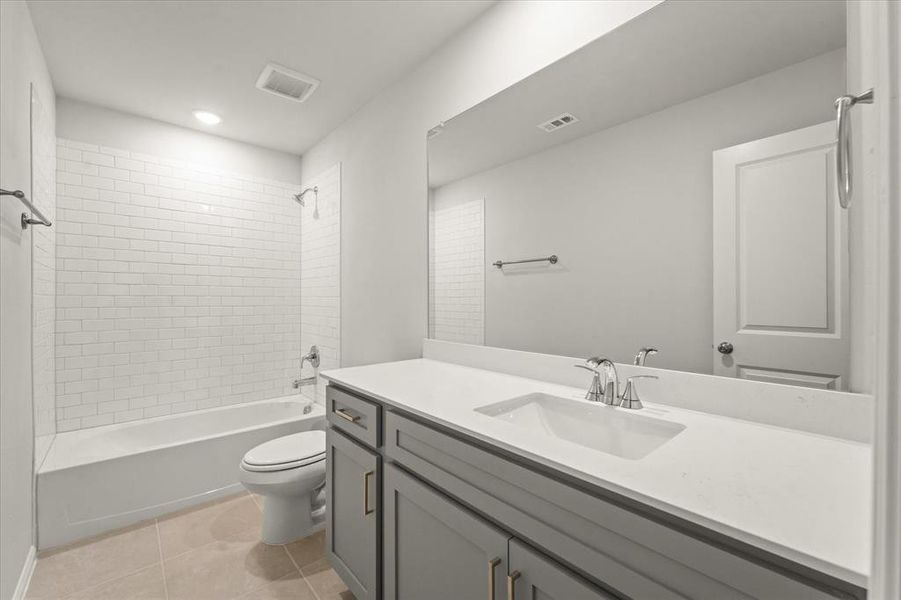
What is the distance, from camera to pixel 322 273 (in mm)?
3291

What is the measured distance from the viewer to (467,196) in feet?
6.35

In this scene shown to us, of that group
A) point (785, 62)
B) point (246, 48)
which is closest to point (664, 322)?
point (785, 62)

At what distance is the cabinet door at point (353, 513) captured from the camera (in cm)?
140

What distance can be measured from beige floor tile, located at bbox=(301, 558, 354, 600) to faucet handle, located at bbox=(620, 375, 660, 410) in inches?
56.8

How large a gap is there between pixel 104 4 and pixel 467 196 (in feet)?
6.02

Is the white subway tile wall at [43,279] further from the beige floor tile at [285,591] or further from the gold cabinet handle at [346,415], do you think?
the gold cabinet handle at [346,415]

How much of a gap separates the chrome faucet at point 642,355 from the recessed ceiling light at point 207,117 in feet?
10.2

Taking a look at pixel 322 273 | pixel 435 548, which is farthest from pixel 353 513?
pixel 322 273

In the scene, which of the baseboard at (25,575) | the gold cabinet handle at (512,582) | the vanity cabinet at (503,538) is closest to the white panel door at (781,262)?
the vanity cabinet at (503,538)

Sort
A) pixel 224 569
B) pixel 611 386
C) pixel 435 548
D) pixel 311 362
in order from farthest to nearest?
pixel 311 362, pixel 224 569, pixel 611 386, pixel 435 548

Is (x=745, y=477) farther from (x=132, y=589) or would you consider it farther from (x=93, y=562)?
(x=93, y=562)

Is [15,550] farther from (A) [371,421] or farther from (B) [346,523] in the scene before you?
(A) [371,421]

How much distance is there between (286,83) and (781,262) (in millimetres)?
2631

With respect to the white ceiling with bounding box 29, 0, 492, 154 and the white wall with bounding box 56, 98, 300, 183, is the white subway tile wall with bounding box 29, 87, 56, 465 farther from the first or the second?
the white ceiling with bounding box 29, 0, 492, 154
